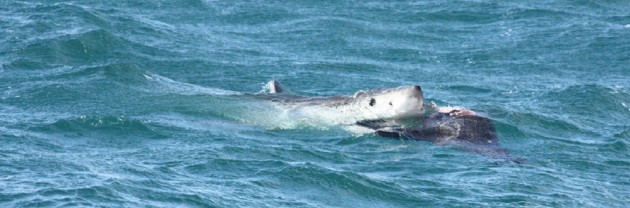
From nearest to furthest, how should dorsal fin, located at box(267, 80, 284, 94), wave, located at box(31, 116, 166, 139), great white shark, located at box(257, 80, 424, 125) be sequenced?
wave, located at box(31, 116, 166, 139)
great white shark, located at box(257, 80, 424, 125)
dorsal fin, located at box(267, 80, 284, 94)

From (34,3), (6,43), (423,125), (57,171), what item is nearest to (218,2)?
(34,3)

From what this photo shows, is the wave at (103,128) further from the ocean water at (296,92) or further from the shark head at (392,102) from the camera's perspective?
the shark head at (392,102)

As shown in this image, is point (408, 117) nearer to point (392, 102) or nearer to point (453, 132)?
point (392, 102)

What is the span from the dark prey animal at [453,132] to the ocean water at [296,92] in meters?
0.29

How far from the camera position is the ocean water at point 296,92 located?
19781 millimetres

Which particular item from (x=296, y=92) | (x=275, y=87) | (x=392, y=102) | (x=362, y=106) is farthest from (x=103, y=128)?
(x=296, y=92)

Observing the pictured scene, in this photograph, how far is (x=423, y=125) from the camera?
76.8ft

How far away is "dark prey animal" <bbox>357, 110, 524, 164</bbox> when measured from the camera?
882 inches

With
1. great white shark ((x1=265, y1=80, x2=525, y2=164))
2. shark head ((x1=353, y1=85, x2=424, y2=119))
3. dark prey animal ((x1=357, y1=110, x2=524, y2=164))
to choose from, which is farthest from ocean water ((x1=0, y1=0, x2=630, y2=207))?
shark head ((x1=353, y1=85, x2=424, y2=119))

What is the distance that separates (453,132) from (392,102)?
130 centimetres

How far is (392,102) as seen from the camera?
23594mm

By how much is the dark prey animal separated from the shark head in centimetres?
22

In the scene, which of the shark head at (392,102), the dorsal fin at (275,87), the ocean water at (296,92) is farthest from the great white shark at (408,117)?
the dorsal fin at (275,87)

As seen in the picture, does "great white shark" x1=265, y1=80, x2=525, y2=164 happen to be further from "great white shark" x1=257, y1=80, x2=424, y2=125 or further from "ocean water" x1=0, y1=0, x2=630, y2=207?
"ocean water" x1=0, y1=0, x2=630, y2=207
